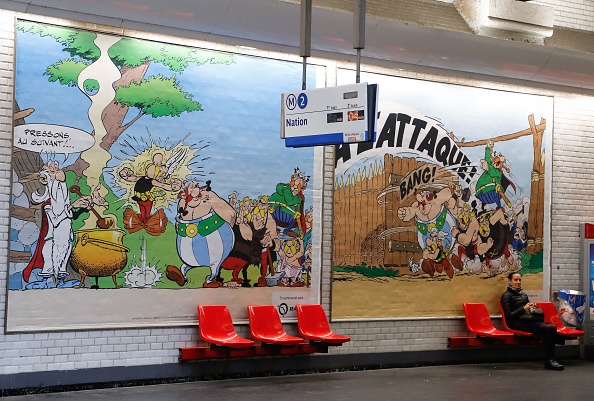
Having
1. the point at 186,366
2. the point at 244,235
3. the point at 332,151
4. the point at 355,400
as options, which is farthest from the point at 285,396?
the point at 332,151

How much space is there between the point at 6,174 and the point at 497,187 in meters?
6.66

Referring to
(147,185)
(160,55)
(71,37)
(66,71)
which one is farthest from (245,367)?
(71,37)

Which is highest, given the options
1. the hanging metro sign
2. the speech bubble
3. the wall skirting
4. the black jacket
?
the hanging metro sign

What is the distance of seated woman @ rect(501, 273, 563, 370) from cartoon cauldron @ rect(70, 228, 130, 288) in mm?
5390

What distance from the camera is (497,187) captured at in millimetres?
12320

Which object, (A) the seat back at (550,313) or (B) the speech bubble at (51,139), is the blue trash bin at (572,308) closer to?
(A) the seat back at (550,313)

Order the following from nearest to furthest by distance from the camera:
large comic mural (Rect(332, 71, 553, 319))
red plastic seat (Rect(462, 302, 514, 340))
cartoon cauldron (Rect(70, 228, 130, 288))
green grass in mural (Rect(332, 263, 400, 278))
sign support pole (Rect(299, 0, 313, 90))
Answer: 1. sign support pole (Rect(299, 0, 313, 90))
2. cartoon cauldron (Rect(70, 228, 130, 288))
3. green grass in mural (Rect(332, 263, 400, 278))
4. large comic mural (Rect(332, 71, 553, 319))
5. red plastic seat (Rect(462, 302, 514, 340))

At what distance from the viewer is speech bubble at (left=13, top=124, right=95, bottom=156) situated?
8750 mm

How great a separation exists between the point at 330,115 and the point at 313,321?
134 inches

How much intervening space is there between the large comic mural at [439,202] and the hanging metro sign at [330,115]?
2684mm

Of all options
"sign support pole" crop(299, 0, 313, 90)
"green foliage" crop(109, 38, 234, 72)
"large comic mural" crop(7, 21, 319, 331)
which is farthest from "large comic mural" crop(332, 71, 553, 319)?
"sign support pole" crop(299, 0, 313, 90)

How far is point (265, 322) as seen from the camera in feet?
33.6

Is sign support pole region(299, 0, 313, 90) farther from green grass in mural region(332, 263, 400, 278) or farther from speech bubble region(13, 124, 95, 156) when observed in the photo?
green grass in mural region(332, 263, 400, 278)

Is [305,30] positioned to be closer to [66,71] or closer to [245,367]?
[66,71]
